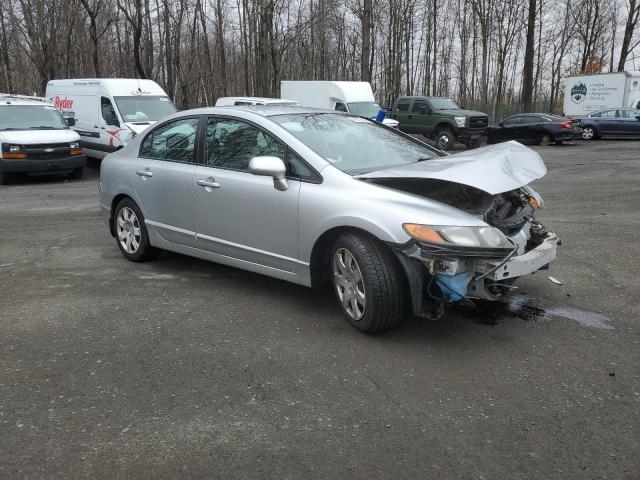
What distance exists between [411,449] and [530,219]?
2372mm

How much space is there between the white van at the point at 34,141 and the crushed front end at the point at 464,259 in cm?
1146

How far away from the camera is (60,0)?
105 ft

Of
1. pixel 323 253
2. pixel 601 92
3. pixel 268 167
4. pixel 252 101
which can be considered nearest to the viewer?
pixel 268 167

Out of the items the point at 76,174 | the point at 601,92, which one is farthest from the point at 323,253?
the point at 601,92

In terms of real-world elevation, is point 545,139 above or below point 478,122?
below

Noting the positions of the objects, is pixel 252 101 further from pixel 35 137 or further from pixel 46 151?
pixel 35 137

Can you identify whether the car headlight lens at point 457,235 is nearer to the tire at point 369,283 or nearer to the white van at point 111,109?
the tire at point 369,283

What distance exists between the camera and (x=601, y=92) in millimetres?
29781

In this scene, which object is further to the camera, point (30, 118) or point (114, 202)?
point (30, 118)

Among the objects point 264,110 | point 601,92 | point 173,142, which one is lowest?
point 173,142

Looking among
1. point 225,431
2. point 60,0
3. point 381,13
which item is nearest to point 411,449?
point 225,431

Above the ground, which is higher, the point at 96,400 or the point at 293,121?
the point at 293,121

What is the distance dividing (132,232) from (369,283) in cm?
Answer: 320

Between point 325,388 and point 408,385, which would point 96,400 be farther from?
point 408,385
